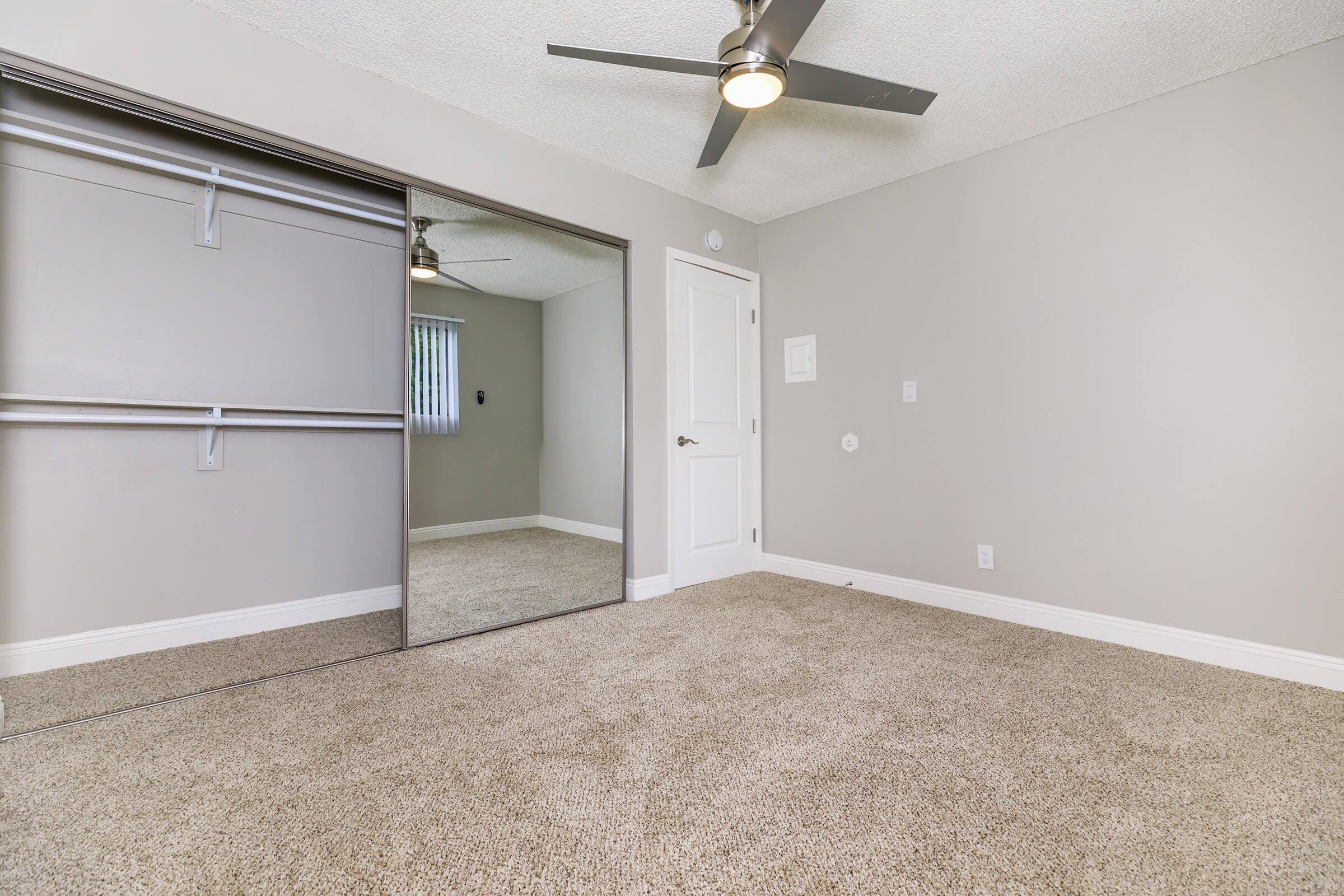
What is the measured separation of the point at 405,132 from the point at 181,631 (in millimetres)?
2473

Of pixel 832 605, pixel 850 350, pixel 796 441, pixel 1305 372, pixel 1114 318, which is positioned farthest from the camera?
pixel 796 441

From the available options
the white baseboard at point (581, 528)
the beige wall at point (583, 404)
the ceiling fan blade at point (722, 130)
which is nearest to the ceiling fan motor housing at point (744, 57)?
the ceiling fan blade at point (722, 130)

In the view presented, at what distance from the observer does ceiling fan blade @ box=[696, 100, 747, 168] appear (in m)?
2.33

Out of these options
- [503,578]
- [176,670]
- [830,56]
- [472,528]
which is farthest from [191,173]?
[830,56]

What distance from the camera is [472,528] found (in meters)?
2.99

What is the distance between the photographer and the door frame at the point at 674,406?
3674mm

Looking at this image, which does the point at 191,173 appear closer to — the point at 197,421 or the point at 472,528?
the point at 197,421

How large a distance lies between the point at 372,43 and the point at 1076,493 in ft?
12.2

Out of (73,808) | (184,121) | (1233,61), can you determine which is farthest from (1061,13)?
(73,808)

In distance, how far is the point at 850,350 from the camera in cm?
378

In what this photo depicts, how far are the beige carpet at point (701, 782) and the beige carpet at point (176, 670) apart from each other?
18cm

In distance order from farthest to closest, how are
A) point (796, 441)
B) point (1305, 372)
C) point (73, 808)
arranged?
point (796, 441)
point (1305, 372)
point (73, 808)

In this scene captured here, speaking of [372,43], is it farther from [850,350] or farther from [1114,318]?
[1114,318]

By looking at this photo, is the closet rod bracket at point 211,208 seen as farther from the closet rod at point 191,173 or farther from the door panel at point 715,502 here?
the door panel at point 715,502
